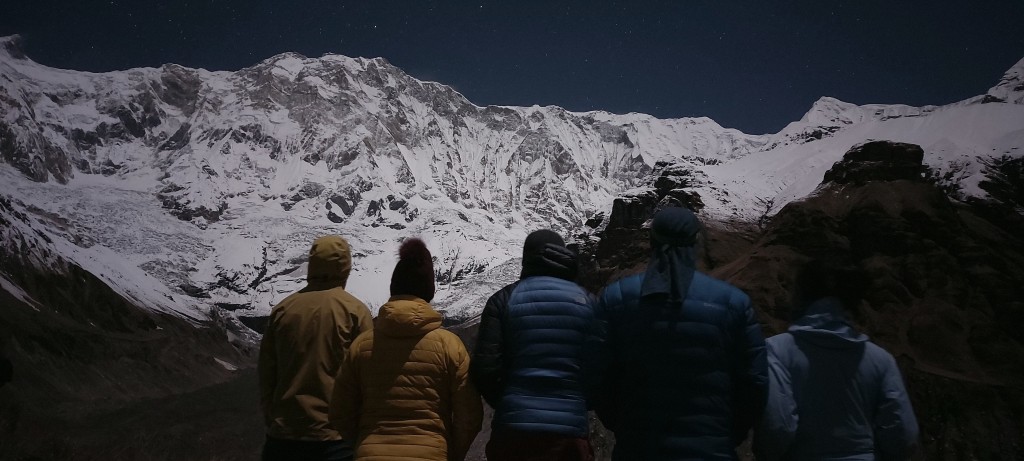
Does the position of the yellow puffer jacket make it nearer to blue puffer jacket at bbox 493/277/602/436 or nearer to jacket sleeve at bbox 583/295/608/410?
blue puffer jacket at bbox 493/277/602/436

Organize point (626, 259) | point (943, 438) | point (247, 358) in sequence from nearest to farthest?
point (943, 438) < point (626, 259) < point (247, 358)

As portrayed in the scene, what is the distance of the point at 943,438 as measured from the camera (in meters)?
31.3

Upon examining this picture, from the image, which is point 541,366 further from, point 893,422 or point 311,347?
point 893,422

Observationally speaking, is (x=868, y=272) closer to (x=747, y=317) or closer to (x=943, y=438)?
(x=747, y=317)

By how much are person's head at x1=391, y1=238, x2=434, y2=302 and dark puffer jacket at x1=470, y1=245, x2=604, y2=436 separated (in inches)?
16.8

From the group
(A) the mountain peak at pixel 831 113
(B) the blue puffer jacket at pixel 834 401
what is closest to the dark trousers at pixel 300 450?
(B) the blue puffer jacket at pixel 834 401

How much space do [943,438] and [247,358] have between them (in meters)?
69.9

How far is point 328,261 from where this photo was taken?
479cm

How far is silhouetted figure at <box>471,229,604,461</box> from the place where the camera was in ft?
12.7

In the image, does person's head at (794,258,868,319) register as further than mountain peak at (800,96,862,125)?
No

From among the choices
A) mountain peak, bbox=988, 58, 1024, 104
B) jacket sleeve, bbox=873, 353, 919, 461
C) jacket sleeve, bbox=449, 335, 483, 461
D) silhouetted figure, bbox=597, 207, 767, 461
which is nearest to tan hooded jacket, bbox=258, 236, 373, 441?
jacket sleeve, bbox=449, 335, 483, 461

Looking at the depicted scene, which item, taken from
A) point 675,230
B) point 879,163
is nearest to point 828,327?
point 675,230

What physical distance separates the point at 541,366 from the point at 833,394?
140 centimetres

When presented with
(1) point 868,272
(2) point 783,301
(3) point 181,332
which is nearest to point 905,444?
(1) point 868,272
